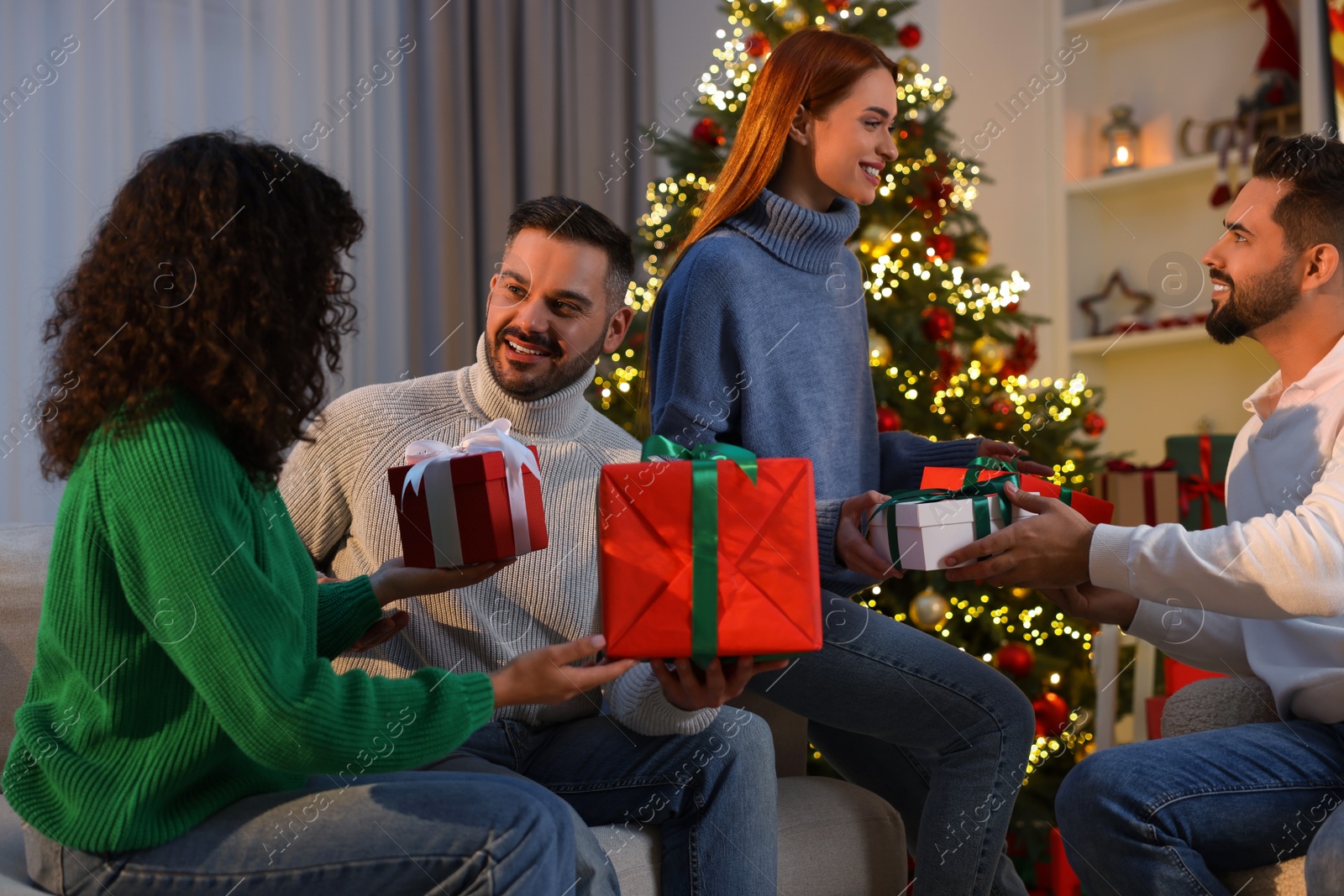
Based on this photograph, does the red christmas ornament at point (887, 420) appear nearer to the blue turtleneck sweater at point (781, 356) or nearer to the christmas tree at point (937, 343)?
the christmas tree at point (937, 343)

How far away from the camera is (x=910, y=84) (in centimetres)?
305

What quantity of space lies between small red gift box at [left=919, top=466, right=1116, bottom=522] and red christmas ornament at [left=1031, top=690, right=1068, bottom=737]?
141 centimetres

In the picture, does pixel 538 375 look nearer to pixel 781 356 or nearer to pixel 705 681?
pixel 781 356

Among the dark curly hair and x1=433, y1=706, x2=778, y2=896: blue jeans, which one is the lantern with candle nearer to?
x1=433, y1=706, x2=778, y2=896: blue jeans

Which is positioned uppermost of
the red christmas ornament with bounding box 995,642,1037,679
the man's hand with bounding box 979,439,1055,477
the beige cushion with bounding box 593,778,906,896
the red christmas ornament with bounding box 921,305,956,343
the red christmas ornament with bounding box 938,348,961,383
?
the red christmas ornament with bounding box 921,305,956,343

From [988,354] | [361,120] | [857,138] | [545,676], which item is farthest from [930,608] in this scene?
[361,120]

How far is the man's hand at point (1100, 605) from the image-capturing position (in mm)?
1681

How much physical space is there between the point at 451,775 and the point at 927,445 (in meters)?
0.97

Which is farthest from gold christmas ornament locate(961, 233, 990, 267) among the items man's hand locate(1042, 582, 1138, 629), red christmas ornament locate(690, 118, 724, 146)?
man's hand locate(1042, 582, 1138, 629)

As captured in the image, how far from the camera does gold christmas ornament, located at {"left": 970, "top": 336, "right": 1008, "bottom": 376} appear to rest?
3002 mm

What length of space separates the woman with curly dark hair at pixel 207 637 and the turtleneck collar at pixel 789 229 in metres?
0.76

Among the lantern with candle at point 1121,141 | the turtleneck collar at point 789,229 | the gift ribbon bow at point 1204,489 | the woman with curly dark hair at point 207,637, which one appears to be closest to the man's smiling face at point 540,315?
the turtleneck collar at point 789,229

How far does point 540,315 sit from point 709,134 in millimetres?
1580

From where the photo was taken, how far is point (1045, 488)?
61.4 inches
